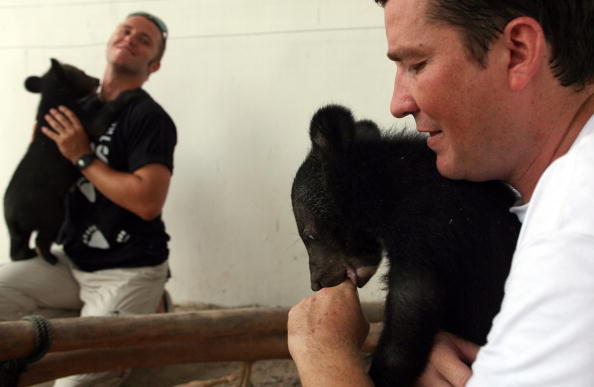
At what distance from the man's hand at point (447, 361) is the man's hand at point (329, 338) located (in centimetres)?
19

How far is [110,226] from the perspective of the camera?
408cm

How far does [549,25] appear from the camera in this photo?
135 cm

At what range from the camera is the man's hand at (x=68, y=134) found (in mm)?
4027

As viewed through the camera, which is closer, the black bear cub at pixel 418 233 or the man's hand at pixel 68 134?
the black bear cub at pixel 418 233

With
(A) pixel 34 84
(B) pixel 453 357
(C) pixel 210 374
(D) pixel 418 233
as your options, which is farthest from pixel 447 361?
(A) pixel 34 84

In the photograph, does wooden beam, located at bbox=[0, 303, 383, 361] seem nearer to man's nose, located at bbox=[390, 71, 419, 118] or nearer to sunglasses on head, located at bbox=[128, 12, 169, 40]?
man's nose, located at bbox=[390, 71, 419, 118]

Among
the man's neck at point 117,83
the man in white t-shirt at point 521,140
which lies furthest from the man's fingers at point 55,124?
the man in white t-shirt at point 521,140

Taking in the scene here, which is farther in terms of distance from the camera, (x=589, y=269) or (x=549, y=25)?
(x=549, y=25)

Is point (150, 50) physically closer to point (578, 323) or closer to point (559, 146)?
point (559, 146)

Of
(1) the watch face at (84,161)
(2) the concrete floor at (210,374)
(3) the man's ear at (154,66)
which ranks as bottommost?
(2) the concrete floor at (210,374)

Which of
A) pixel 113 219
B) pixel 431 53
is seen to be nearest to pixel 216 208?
pixel 113 219

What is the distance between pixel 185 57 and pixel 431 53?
3922 millimetres

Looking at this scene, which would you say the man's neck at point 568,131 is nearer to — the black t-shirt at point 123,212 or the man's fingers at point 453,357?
the man's fingers at point 453,357

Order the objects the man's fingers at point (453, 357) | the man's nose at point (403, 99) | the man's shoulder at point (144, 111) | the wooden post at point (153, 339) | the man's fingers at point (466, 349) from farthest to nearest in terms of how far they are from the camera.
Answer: the man's shoulder at point (144, 111), the wooden post at point (153, 339), the man's fingers at point (466, 349), the man's fingers at point (453, 357), the man's nose at point (403, 99)
